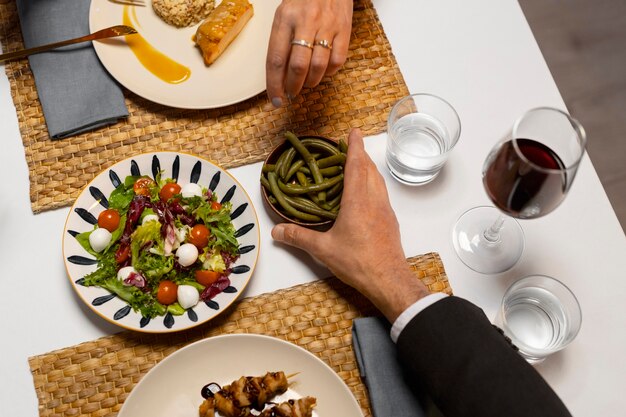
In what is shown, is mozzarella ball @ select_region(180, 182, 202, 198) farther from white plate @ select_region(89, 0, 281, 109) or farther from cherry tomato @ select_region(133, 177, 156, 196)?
white plate @ select_region(89, 0, 281, 109)

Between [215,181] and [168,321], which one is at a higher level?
[215,181]

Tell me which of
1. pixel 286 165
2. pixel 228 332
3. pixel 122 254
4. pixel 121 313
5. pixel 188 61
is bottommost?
pixel 228 332

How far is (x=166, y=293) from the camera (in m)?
1.49

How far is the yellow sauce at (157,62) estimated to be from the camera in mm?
1731

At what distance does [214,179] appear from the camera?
162cm

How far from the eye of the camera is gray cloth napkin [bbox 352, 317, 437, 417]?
148 cm

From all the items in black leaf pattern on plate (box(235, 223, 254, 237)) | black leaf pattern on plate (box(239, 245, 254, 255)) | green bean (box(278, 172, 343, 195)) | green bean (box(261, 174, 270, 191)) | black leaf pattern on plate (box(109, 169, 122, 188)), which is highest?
black leaf pattern on plate (box(109, 169, 122, 188))

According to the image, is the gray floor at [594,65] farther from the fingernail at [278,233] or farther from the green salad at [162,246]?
the green salad at [162,246]

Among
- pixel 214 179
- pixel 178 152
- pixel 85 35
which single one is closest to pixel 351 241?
pixel 214 179

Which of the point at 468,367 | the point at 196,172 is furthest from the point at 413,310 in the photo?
the point at 196,172

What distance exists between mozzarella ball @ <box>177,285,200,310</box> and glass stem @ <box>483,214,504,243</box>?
0.78m

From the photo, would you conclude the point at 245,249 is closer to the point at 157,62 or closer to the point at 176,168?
the point at 176,168

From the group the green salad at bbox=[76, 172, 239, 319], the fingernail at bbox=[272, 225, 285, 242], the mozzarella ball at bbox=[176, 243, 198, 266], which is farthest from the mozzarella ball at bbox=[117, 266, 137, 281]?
the fingernail at bbox=[272, 225, 285, 242]

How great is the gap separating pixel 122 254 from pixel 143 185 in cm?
20
